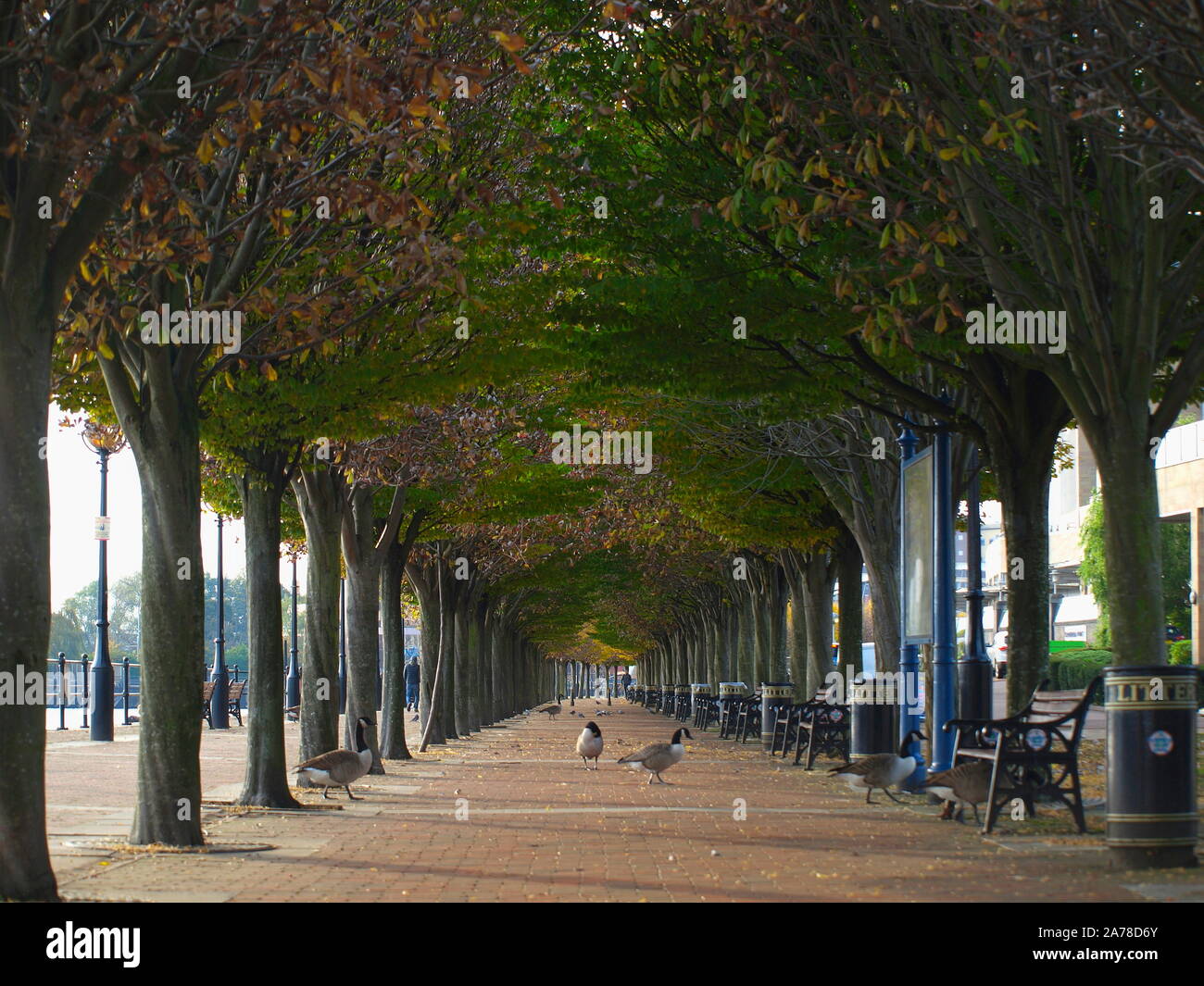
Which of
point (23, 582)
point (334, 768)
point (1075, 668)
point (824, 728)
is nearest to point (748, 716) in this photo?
point (824, 728)

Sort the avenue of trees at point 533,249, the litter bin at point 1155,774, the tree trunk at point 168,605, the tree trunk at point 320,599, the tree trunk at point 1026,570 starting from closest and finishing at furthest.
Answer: the avenue of trees at point 533,249 → the litter bin at point 1155,774 → the tree trunk at point 168,605 → the tree trunk at point 1026,570 → the tree trunk at point 320,599

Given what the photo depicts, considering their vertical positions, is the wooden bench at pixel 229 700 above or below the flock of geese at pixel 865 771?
below

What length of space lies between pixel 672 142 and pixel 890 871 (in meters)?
8.50

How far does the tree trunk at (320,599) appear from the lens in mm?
19609

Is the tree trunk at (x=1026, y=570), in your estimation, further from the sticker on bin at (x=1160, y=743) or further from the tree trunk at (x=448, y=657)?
the tree trunk at (x=448, y=657)

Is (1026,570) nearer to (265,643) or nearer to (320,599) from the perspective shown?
(265,643)

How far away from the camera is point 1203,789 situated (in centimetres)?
1669

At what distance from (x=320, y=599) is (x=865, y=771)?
24.9 ft

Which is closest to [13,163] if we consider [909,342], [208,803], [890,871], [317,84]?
[317,84]

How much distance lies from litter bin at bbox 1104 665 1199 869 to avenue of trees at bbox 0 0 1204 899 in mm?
2368

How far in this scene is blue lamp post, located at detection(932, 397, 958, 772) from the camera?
15984mm

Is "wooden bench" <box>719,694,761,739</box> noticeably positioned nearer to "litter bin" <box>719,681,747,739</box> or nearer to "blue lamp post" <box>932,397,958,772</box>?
"litter bin" <box>719,681,747,739</box>

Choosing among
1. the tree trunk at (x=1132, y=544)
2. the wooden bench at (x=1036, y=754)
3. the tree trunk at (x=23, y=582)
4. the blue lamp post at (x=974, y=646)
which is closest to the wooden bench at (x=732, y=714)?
the blue lamp post at (x=974, y=646)

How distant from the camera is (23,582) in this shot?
8.89 m
